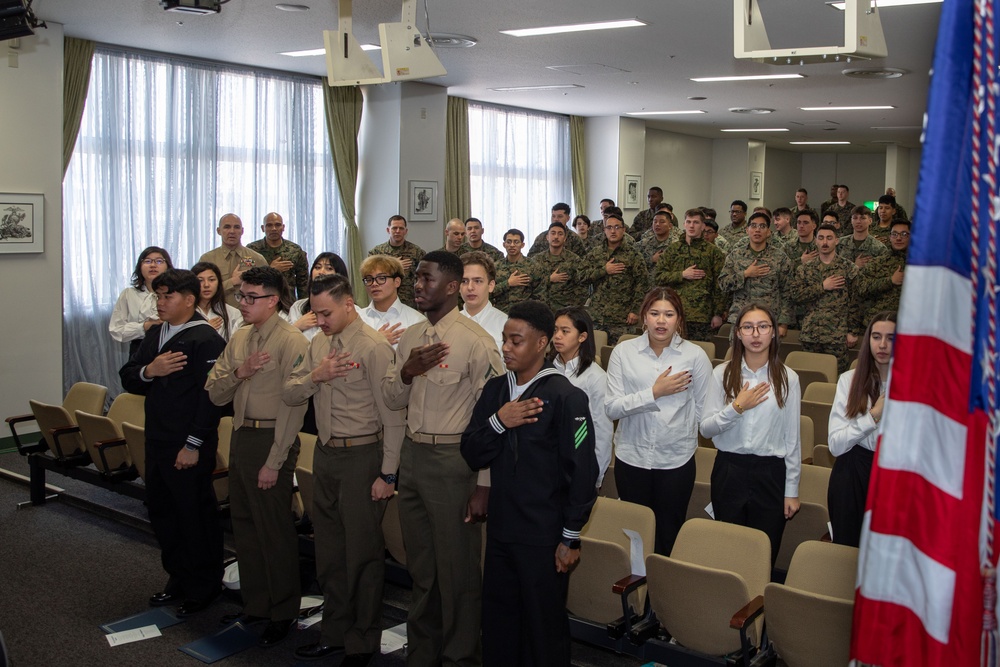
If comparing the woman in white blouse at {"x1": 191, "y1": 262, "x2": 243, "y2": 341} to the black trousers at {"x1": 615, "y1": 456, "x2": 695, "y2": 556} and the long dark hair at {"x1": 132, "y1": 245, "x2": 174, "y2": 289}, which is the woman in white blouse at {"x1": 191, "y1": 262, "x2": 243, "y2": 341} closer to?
the long dark hair at {"x1": 132, "y1": 245, "x2": 174, "y2": 289}

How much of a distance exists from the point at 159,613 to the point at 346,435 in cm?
169

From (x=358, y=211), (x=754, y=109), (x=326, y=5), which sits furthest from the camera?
(x=754, y=109)

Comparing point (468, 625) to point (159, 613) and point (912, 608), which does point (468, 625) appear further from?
point (912, 608)

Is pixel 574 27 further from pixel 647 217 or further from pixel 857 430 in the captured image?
pixel 647 217

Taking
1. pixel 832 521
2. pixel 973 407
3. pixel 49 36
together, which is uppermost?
pixel 49 36

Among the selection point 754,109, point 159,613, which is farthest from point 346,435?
point 754,109

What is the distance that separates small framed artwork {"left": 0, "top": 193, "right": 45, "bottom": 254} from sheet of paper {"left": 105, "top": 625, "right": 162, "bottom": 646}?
4.64m

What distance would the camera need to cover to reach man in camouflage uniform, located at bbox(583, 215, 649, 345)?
30.3ft

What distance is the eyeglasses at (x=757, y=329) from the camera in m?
4.20

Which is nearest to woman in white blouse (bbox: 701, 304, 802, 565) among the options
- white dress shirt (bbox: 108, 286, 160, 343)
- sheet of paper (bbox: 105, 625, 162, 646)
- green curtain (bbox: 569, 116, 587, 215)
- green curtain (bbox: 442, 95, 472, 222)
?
sheet of paper (bbox: 105, 625, 162, 646)

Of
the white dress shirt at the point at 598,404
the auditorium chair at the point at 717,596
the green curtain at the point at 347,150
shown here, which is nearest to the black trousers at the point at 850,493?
the auditorium chair at the point at 717,596

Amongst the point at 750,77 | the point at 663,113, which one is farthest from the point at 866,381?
the point at 663,113

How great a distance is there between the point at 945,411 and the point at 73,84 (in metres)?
9.46

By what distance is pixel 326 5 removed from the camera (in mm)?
7273
